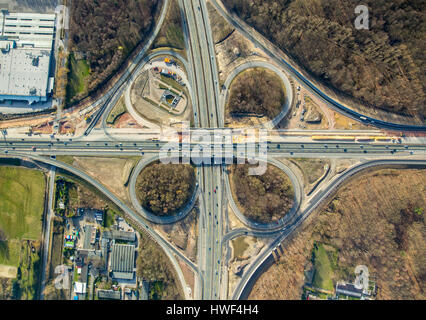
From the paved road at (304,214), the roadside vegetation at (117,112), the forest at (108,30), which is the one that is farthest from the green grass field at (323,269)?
the forest at (108,30)

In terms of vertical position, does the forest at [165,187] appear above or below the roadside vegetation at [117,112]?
below

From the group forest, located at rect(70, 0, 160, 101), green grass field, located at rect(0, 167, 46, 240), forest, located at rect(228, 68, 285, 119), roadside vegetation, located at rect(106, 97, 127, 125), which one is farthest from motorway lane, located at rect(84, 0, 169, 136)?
forest, located at rect(228, 68, 285, 119)

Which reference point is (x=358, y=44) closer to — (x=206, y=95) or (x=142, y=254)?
(x=206, y=95)

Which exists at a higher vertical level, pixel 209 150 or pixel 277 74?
pixel 277 74

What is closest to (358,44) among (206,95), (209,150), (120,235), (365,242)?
(206,95)

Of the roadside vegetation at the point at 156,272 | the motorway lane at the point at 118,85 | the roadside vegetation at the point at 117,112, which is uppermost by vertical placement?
the motorway lane at the point at 118,85

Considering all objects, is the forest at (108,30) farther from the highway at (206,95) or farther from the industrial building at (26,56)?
the highway at (206,95)

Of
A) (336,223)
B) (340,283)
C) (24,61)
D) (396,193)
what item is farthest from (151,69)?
(340,283)
